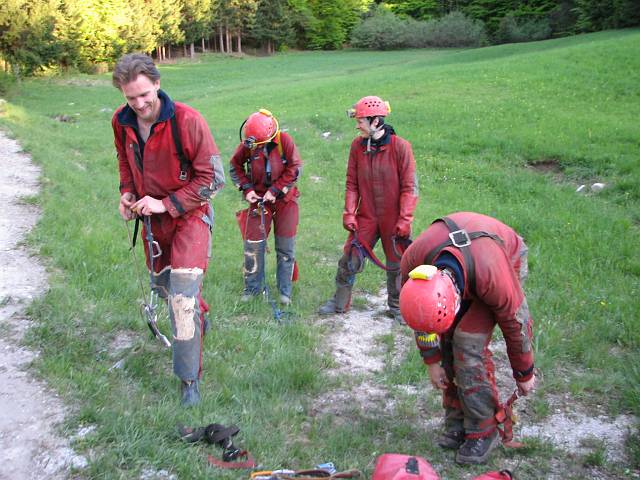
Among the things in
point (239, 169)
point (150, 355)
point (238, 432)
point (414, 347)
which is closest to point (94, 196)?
point (239, 169)

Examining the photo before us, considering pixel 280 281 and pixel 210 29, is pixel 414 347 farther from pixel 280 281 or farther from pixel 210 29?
pixel 210 29

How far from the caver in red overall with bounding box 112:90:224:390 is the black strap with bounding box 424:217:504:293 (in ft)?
5.28

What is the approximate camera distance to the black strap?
128 inches

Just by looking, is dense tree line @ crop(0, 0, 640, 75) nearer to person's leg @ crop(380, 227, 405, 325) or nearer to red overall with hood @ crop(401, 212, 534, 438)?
person's leg @ crop(380, 227, 405, 325)

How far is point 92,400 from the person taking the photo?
12.9 feet

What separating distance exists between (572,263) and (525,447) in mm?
3724

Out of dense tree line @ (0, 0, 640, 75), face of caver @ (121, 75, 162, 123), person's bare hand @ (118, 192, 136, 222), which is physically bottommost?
person's bare hand @ (118, 192, 136, 222)

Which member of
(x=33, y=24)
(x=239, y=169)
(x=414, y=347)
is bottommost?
(x=414, y=347)

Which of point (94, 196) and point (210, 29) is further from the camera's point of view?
point (210, 29)

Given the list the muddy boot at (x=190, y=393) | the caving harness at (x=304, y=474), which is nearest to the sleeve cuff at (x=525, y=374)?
the caving harness at (x=304, y=474)

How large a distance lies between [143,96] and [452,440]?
2977 mm

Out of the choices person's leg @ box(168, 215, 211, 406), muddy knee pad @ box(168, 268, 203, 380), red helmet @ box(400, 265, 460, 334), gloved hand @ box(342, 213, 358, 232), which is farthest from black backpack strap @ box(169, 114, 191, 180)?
gloved hand @ box(342, 213, 358, 232)

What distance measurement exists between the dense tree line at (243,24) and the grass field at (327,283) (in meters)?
17.5

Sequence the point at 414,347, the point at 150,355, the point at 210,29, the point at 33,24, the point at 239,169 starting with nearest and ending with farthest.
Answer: the point at 150,355, the point at 414,347, the point at 239,169, the point at 33,24, the point at 210,29
